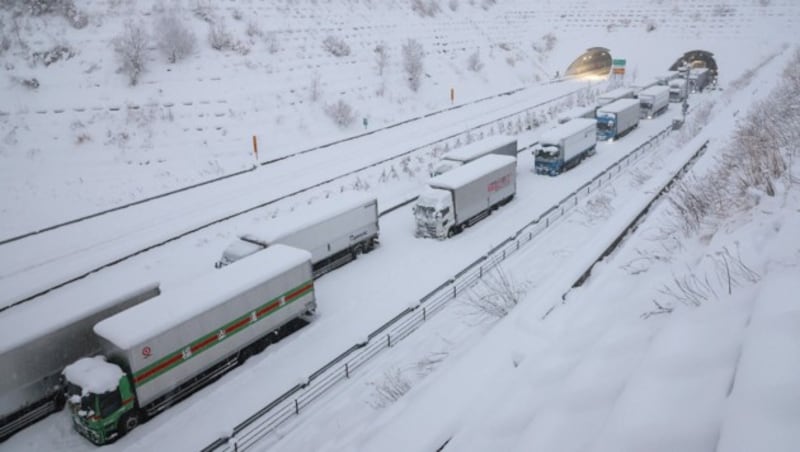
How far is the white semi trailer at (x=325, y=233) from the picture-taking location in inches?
832

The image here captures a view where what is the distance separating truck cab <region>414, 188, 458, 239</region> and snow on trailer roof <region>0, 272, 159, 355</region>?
1286 centimetres

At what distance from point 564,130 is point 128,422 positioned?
31917 millimetres

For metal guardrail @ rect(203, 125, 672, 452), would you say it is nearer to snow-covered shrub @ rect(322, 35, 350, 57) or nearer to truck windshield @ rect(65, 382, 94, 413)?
truck windshield @ rect(65, 382, 94, 413)

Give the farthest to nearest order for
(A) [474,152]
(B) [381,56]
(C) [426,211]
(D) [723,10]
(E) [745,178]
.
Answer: (D) [723,10] → (B) [381,56] → (A) [474,152] → (C) [426,211] → (E) [745,178]

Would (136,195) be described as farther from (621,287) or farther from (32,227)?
(621,287)

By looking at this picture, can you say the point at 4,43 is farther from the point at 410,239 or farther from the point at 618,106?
the point at 618,106

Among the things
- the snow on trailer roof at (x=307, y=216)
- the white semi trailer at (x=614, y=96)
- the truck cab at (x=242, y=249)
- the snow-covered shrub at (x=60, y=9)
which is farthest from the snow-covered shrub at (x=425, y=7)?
the truck cab at (x=242, y=249)

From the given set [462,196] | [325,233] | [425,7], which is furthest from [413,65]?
[325,233]

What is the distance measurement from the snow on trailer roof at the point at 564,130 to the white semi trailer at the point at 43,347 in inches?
1088

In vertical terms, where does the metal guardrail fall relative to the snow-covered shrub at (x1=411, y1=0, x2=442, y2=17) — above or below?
below

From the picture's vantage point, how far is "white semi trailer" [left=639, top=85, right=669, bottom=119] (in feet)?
170

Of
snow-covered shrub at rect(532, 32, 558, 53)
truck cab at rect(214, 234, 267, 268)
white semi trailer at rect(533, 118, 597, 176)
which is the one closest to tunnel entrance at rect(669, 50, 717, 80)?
snow-covered shrub at rect(532, 32, 558, 53)

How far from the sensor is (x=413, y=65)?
184ft

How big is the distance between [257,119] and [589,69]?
192 ft
